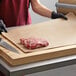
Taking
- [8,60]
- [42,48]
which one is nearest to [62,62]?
[42,48]

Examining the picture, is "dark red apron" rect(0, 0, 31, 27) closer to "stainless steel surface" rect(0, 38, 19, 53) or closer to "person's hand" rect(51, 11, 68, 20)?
"person's hand" rect(51, 11, 68, 20)

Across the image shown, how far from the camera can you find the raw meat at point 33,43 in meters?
1.01

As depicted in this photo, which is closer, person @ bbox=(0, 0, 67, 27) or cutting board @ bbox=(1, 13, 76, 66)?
cutting board @ bbox=(1, 13, 76, 66)

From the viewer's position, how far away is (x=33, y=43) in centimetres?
102

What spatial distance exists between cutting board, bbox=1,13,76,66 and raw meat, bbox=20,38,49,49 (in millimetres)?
15

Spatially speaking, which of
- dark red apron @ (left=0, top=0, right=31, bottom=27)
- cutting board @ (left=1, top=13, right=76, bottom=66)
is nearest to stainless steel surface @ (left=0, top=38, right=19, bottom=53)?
cutting board @ (left=1, top=13, right=76, bottom=66)

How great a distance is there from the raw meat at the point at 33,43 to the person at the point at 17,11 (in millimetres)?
339

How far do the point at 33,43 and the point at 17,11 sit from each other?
0.45m

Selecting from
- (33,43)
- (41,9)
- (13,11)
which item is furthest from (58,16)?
(33,43)

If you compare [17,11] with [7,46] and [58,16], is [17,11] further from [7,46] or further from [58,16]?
[7,46]

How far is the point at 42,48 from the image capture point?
102 centimetres

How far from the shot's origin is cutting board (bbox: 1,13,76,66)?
96 centimetres

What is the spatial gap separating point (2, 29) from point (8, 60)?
0.89ft

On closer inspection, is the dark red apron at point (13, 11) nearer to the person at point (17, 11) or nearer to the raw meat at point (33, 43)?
the person at point (17, 11)
